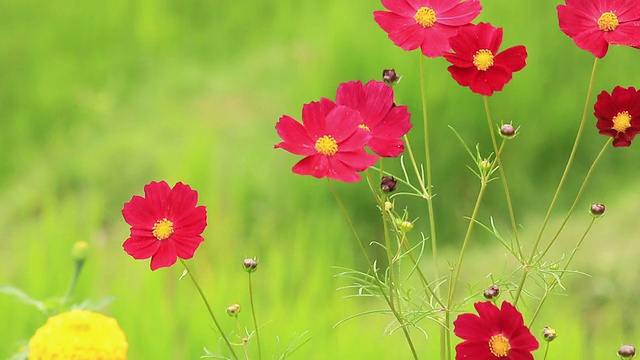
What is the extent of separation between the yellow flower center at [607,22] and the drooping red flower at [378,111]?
167mm

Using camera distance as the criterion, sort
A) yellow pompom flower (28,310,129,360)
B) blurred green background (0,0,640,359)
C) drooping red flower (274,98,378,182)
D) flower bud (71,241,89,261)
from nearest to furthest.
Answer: drooping red flower (274,98,378,182) < yellow pompom flower (28,310,129,360) < flower bud (71,241,89,261) < blurred green background (0,0,640,359)

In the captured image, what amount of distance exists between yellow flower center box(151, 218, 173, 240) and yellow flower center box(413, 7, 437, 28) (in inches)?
9.5

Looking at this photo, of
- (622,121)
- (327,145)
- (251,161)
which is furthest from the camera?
(251,161)

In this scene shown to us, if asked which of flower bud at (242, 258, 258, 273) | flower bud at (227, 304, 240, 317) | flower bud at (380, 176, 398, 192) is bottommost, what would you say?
flower bud at (380, 176, 398, 192)

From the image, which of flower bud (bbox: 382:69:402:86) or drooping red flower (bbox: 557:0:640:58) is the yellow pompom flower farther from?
drooping red flower (bbox: 557:0:640:58)

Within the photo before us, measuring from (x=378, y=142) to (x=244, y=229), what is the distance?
4.79ft

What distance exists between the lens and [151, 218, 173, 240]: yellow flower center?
2.44 ft

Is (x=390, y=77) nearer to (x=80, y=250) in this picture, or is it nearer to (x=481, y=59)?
(x=481, y=59)

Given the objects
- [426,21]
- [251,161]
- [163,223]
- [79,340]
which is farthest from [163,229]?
[251,161]

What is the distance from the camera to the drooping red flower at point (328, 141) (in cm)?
68

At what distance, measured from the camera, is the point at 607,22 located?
773 mm

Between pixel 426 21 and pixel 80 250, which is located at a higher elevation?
pixel 80 250

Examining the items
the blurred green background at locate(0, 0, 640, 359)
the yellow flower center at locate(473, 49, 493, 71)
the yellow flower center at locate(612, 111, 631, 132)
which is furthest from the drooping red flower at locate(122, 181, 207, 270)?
the blurred green background at locate(0, 0, 640, 359)

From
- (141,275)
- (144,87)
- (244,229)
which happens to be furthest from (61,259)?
(144,87)
